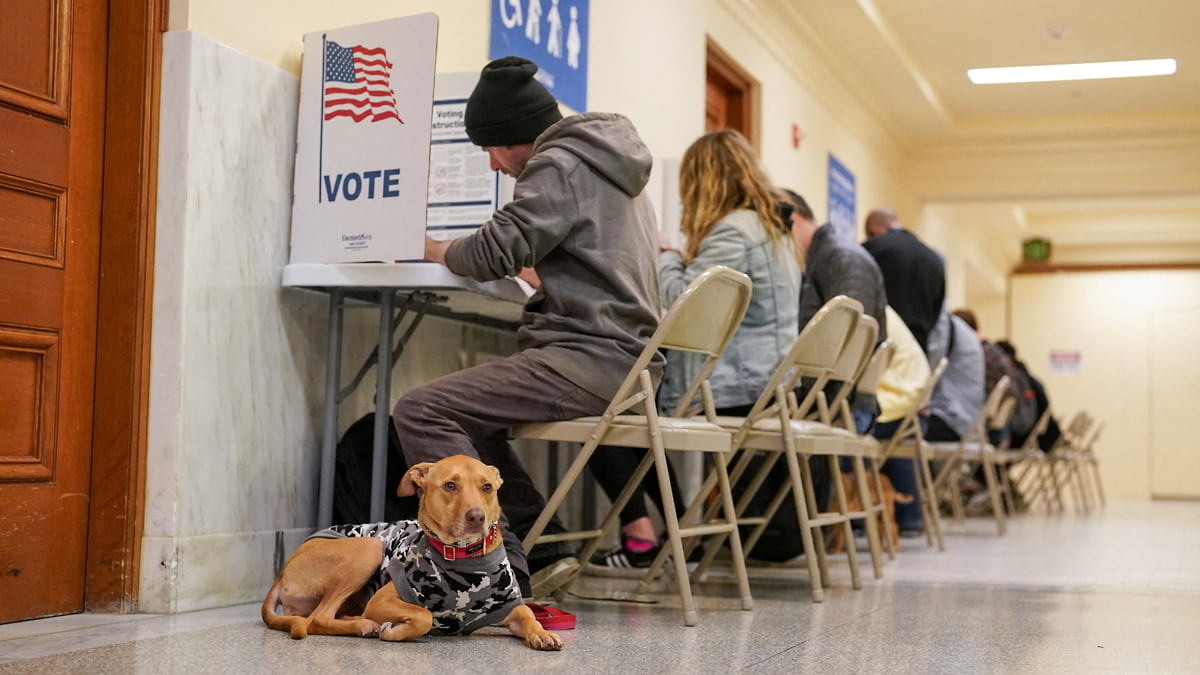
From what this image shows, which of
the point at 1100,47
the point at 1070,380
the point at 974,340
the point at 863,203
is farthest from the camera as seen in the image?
the point at 1070,380

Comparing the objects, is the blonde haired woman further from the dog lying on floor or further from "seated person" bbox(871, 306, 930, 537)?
"seated person" bbox(871, 306, 930, 537)

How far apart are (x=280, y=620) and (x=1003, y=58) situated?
7.16 meters

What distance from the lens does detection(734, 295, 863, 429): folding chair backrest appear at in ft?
10.6

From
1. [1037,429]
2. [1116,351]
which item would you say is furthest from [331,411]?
[1116,351]

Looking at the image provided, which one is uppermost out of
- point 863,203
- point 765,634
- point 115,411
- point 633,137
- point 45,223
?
point 863,203

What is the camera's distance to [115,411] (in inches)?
107

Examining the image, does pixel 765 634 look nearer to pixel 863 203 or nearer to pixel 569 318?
pixel 569 318

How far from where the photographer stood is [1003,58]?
8344mm

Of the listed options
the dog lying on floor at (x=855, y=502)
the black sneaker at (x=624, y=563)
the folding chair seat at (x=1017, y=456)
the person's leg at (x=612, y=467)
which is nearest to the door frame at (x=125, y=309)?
the person's leg at (x=612, y=467)

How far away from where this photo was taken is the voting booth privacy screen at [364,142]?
2848mm

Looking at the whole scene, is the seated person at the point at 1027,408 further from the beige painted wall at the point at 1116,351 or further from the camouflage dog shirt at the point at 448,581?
the camouflage dog shirt at the point at 448,581

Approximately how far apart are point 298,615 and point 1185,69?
305 inches

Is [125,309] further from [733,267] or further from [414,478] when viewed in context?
[733,267]

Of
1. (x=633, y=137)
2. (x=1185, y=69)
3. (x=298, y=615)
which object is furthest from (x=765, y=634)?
(x=1185, y=69)
